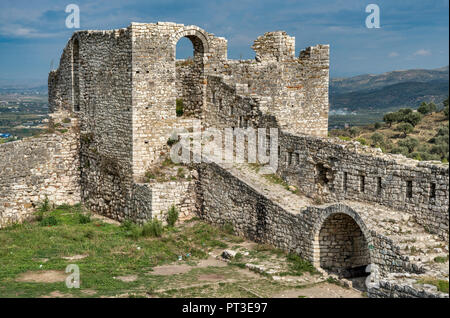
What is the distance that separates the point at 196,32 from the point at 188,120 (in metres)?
2.81

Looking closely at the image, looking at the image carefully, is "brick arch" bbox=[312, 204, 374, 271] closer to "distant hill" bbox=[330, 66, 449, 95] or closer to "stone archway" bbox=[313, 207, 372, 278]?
"stone archway" bbox=[313, 207, 372, 278]

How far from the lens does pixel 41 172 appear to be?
2209 centimetres

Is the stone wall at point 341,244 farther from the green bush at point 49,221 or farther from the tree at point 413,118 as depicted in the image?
the tree at point 413,118

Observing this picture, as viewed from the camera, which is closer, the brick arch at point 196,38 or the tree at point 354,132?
the brick arch at point 196,38

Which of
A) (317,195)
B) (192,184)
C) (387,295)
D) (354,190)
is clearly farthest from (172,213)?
(387,295)

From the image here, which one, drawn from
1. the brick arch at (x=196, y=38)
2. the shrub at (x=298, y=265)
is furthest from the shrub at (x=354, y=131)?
the shrub at (x=298, y=265)

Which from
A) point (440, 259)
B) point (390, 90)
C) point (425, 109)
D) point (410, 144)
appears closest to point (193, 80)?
point (440, 259)

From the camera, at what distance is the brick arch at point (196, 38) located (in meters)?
20.6

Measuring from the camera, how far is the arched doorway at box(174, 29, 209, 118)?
21734 millimetres

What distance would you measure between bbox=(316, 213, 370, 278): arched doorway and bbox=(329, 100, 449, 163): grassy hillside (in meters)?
12.5

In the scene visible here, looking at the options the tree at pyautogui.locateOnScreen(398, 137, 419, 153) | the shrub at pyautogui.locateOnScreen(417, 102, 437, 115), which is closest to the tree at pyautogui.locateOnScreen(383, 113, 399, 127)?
the shrub at pyautogui.locateOnScreen(417, 102, 437, 115)

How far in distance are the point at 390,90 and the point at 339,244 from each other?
5220cm

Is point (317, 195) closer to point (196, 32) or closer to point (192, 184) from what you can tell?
point (192, 184)

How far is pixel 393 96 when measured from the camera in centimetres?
6278
